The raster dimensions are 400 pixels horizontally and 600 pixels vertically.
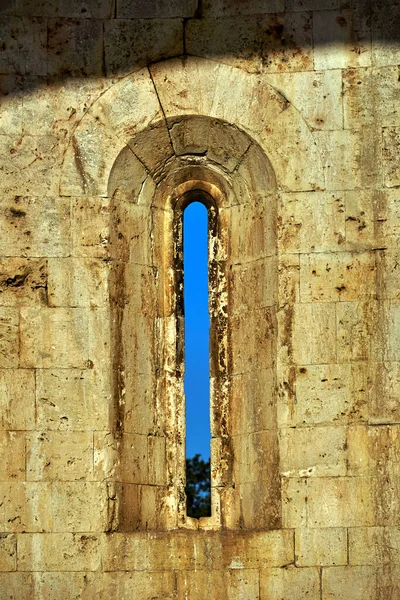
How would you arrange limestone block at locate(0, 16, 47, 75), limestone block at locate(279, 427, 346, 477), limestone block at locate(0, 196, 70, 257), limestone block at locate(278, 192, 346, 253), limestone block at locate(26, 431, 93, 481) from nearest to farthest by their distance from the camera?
limestone block at locate(279, 427, 346, 477), limestone block at locate(26, 431, 93, 481), limestone block at locate(278, 192, 346, 253), limestone block at locate(0, 196, 70, 257), limestone block at locate(0, 16, 47, 75)

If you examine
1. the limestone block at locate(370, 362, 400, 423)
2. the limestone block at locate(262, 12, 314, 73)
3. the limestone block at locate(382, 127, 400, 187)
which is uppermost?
the limestone block at locate(262, 12, 314, 73)

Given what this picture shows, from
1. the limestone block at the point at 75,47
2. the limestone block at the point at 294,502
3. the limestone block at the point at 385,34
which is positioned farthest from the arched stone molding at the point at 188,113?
the limestone block at the point at 294,502

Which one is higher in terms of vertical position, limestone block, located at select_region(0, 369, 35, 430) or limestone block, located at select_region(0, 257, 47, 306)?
limestone block, located at select_region(0, 257, 47, 306)

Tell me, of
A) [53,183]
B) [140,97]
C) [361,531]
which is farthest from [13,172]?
[361,531]

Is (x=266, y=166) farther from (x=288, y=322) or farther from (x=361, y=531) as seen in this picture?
(x=361, y=531)

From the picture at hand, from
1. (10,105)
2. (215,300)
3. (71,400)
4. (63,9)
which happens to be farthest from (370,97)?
(71,400)

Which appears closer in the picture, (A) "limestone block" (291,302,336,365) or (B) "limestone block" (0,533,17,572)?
(B) "limestone block" (0,533,17,572)

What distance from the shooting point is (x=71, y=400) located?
15.9 meters

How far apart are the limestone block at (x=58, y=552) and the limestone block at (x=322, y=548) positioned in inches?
74.1

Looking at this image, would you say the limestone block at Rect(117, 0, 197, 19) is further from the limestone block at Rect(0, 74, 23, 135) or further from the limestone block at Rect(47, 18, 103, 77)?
the limestone block at Rect(0, 74, 23, 135)

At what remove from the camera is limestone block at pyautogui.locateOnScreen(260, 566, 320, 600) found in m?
15.5

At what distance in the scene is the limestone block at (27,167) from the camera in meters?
16.2

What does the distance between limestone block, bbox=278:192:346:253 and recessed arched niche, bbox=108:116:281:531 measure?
0.17m

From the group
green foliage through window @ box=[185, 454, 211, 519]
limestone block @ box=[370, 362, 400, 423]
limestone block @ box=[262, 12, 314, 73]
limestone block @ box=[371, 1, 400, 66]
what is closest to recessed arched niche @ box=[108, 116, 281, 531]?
limestone block @ box=[262, 12, 314, 73]
